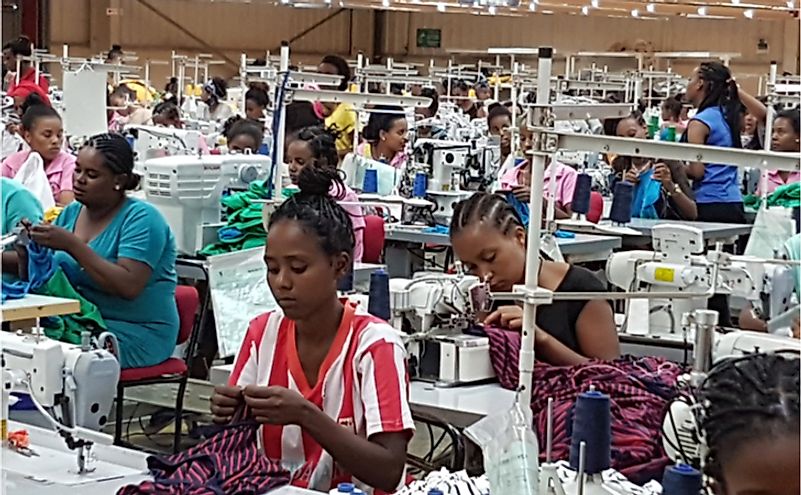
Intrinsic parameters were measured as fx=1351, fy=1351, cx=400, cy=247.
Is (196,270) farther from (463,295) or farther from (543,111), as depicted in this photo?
(543,111)

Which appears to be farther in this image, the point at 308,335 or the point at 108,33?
the point at 108,33

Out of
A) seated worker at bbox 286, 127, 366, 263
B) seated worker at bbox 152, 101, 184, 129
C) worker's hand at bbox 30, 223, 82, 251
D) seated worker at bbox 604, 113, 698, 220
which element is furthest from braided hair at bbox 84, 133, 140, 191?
seated worker at bbox 152, 101, 184, 129

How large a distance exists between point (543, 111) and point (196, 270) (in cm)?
298

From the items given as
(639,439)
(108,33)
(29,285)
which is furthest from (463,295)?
(108,33)

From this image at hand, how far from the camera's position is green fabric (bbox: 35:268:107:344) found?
3.75 metres

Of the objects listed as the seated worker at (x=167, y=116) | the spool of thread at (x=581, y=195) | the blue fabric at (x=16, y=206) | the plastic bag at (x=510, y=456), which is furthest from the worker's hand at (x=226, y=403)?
the seated worker at (x=167, y=116)

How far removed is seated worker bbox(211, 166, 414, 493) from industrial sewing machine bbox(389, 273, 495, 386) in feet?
2.06

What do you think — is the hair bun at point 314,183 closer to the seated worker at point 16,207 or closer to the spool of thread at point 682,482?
the spool of thread at point 682,482

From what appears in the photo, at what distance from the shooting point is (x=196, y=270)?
483 centimetres

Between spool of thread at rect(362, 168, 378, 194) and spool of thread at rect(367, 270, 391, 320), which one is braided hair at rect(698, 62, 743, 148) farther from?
spool of thread at rect(367, 270, 391, 320)

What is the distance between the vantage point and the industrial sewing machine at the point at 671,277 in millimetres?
2967

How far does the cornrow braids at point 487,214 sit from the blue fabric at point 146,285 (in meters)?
1.12

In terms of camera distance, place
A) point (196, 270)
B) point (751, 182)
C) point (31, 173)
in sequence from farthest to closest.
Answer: point (751, 182) → point (31, 173) → point (196, 270)

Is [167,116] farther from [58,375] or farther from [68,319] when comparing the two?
[58,375]
